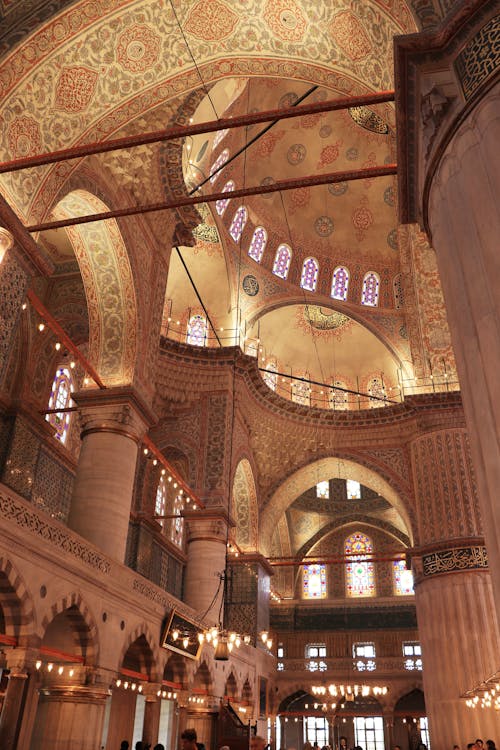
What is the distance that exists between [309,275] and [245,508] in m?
7.25

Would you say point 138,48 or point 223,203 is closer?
point 138,48

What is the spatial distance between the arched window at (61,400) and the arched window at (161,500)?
3.23m

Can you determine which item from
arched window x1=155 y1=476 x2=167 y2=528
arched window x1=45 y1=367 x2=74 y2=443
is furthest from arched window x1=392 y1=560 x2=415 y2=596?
arched window x1=45 y1=367 x2=74 y2=443

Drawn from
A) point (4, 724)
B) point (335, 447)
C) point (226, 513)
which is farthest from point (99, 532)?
point (335, 447)

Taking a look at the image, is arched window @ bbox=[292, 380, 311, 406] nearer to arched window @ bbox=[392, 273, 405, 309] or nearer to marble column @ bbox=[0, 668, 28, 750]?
arched window @ bbox=[392, 273, 405, 309]

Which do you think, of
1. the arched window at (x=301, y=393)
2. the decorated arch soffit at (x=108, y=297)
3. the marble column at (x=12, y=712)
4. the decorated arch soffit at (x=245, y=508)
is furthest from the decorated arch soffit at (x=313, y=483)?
the marble column at (x=12, y=712)

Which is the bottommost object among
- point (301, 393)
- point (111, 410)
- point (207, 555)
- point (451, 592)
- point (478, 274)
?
point (478, 274)

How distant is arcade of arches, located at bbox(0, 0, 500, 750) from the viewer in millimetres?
5859

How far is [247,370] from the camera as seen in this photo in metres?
16.4

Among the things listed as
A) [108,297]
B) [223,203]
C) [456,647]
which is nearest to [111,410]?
[108,297]

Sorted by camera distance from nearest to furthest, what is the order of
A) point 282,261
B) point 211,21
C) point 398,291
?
point 211,21
point 282,261
point 398,291

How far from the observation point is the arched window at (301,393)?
1997 cm

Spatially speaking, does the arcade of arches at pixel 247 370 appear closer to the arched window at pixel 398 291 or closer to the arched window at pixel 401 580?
the arched window at pixel 398 291

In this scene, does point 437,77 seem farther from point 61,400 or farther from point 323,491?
point 323,491
